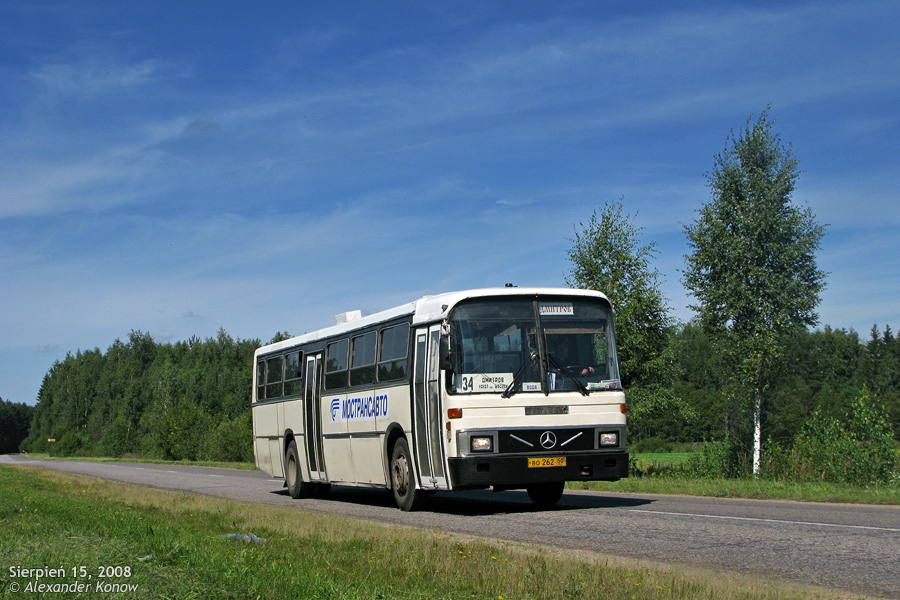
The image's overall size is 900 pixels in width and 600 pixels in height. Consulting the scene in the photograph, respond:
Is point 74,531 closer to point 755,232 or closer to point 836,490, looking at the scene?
point 836,490

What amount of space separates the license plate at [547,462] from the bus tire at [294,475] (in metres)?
8.22

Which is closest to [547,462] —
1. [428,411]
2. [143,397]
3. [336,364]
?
[428,411]

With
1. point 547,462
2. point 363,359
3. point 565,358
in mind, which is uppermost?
point 363,359

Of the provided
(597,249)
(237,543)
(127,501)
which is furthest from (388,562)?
(597,249)

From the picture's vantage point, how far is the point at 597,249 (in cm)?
3009

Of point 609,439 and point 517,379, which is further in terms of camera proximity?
point 609,439

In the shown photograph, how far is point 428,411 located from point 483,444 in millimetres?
1215

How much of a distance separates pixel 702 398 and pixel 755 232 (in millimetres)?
77566

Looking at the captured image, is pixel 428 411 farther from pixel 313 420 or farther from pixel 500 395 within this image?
pixel 313 420

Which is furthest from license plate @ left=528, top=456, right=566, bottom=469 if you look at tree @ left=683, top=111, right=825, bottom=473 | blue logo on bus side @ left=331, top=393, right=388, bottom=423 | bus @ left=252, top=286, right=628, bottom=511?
tree @ left=683, top=111, right=825, bottom=473

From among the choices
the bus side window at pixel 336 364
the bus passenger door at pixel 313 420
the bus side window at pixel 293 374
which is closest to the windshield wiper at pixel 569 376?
the bus side window at pixel 336 364

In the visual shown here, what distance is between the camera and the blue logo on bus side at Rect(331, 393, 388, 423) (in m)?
15.8

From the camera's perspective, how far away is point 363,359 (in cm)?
1684

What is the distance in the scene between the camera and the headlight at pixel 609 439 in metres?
13.4
